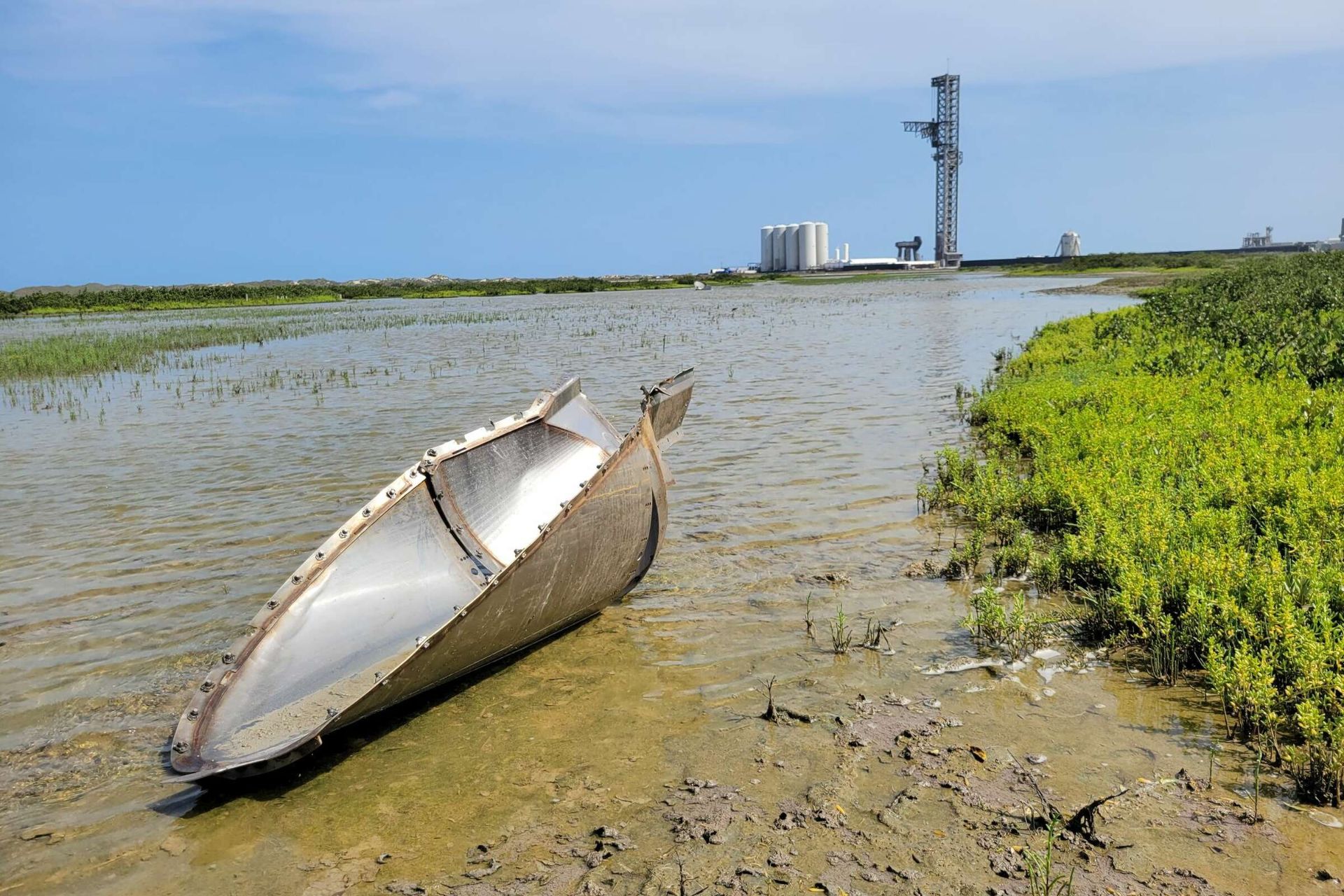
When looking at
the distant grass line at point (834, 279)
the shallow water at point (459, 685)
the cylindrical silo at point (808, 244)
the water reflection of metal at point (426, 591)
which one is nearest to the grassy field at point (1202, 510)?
the shallow water at point (459, 685)

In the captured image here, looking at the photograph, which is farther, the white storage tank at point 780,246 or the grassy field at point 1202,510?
the white storage tank at point 780,246

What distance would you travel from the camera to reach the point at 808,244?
442 feet

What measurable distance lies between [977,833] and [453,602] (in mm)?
3518

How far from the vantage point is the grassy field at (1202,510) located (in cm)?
418

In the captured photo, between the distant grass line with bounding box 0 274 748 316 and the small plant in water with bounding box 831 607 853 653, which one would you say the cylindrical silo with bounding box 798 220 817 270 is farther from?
the small plant in water with bounding box 831 607 853 653

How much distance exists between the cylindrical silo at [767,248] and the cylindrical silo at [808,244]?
735 cm

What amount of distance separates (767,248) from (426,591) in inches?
5631

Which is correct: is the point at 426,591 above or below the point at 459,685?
above

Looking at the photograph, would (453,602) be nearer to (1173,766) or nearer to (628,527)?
(628,527)

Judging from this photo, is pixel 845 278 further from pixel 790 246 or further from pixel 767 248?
pixel 767 248

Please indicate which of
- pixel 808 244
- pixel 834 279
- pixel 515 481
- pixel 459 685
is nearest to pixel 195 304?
pixel 834 279

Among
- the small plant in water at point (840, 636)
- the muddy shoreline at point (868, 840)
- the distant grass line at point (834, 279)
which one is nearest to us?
the muddy shoreline at point (868, 840)

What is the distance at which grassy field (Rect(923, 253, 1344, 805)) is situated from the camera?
4.18 meters

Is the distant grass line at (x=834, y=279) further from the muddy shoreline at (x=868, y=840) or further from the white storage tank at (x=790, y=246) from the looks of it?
the muddy shoreline at (x=868, y=840)
